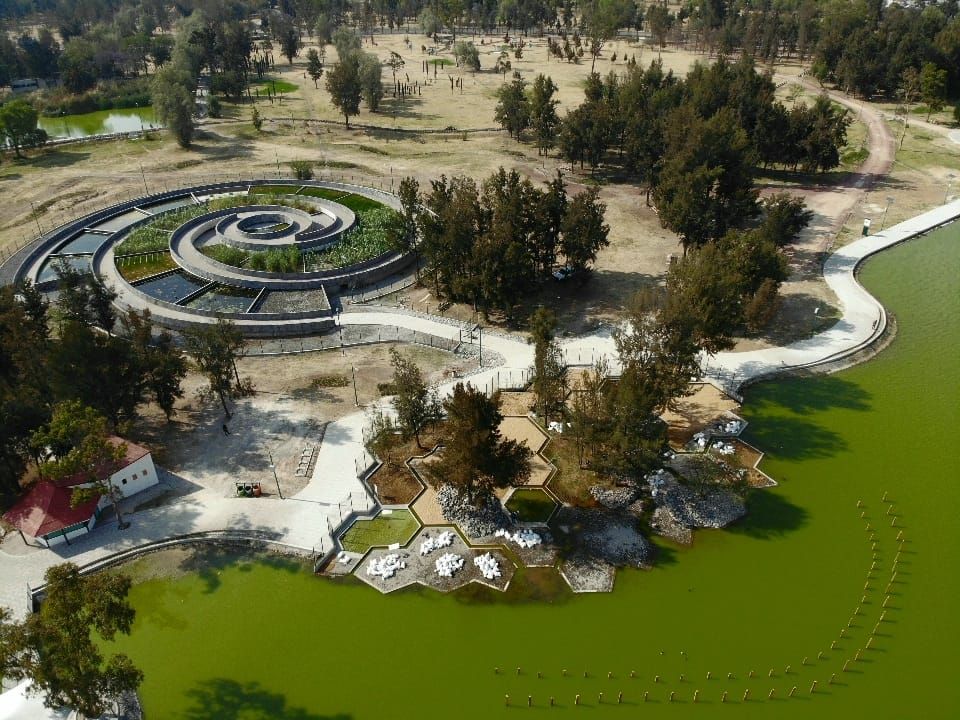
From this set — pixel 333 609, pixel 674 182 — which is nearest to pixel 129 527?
pixel 333 609

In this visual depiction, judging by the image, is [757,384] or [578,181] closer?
[757,384]

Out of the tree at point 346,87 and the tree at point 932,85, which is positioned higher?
the tree at point 932,85

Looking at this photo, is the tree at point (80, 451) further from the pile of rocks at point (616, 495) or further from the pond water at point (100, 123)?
the pond water at point (100, 123)

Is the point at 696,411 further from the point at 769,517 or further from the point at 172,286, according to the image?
the point at 172,286

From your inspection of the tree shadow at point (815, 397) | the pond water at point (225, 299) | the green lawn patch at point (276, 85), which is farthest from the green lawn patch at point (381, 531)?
the green lawn patch at point (276, 85)

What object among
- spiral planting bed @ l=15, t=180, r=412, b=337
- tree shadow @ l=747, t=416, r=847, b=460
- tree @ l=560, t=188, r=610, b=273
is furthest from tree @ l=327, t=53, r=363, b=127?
tree shadow @ l=747, t=416, r=847, b=460

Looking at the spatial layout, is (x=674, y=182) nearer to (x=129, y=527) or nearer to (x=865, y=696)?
(x=865, y=696)
